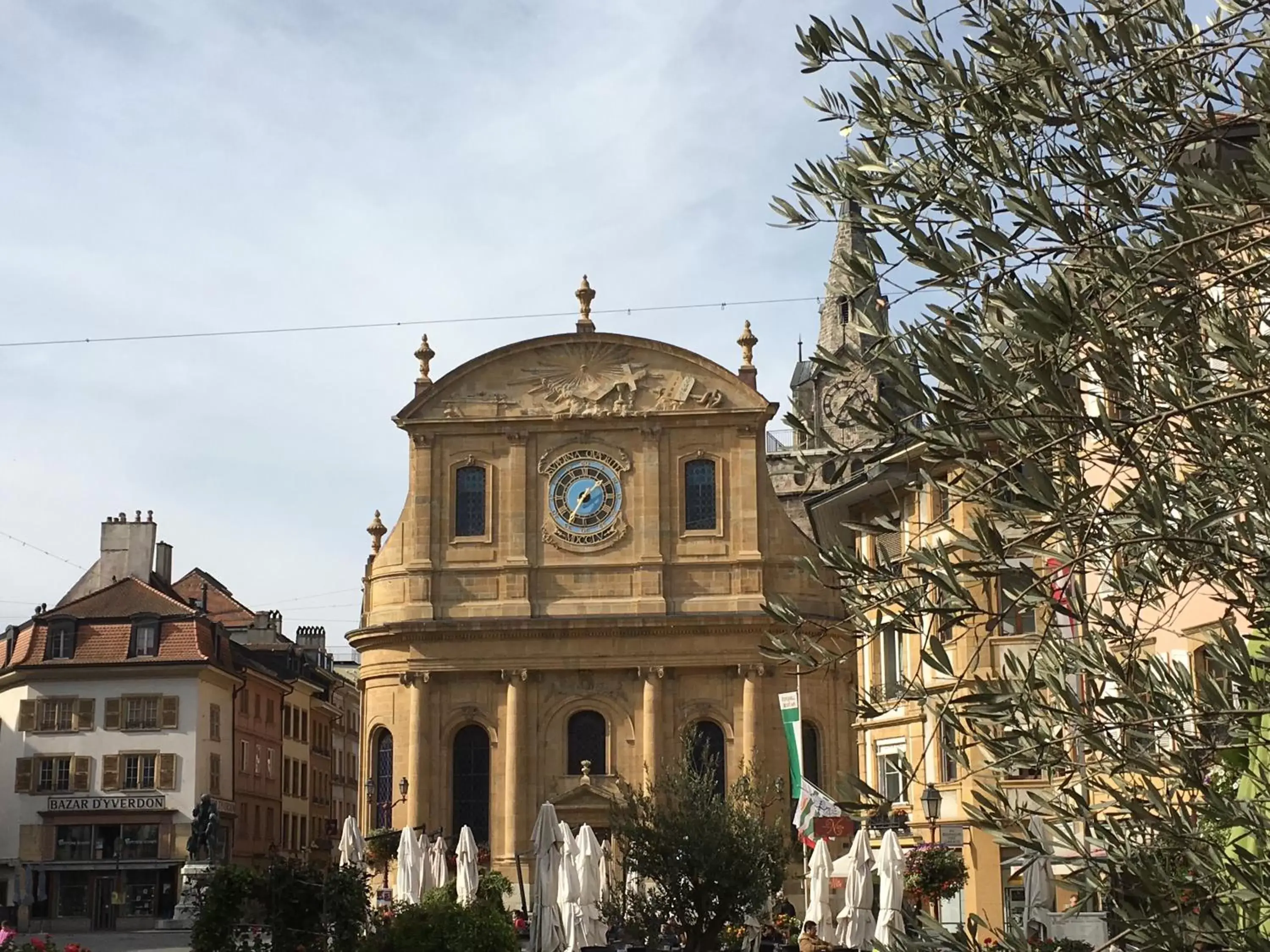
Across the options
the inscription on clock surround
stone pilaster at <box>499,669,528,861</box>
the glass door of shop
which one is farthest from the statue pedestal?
the inscription on clock surround

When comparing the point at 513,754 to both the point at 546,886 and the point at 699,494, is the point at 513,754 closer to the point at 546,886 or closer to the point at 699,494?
the point at 699,494

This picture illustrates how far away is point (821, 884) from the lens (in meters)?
31.9

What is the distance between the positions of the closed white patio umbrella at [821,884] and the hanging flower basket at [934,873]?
142cm

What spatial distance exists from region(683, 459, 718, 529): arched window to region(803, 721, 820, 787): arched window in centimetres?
700

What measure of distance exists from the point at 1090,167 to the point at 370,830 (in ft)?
166

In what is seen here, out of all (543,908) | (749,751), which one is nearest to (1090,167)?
(543,908)

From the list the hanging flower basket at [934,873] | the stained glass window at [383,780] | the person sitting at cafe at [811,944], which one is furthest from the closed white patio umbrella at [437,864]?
the person sitting at cafe at [811,944]

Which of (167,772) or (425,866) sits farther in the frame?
(167,772)

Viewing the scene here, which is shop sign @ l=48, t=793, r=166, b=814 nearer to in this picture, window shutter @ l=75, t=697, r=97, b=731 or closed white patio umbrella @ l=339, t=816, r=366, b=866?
window shutter @ l=75, t=697, r=97, b=731

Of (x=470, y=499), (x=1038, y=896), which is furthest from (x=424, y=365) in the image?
(x=1038, y=896)

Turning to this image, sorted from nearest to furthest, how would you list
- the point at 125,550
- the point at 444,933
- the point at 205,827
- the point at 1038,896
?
the point at 444,933 < the point at 1038,896 < the point at 205,827 < the point at 125,550

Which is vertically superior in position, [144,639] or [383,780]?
[144,639]

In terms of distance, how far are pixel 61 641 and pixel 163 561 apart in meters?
13.2

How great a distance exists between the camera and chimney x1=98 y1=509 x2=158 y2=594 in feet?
232
